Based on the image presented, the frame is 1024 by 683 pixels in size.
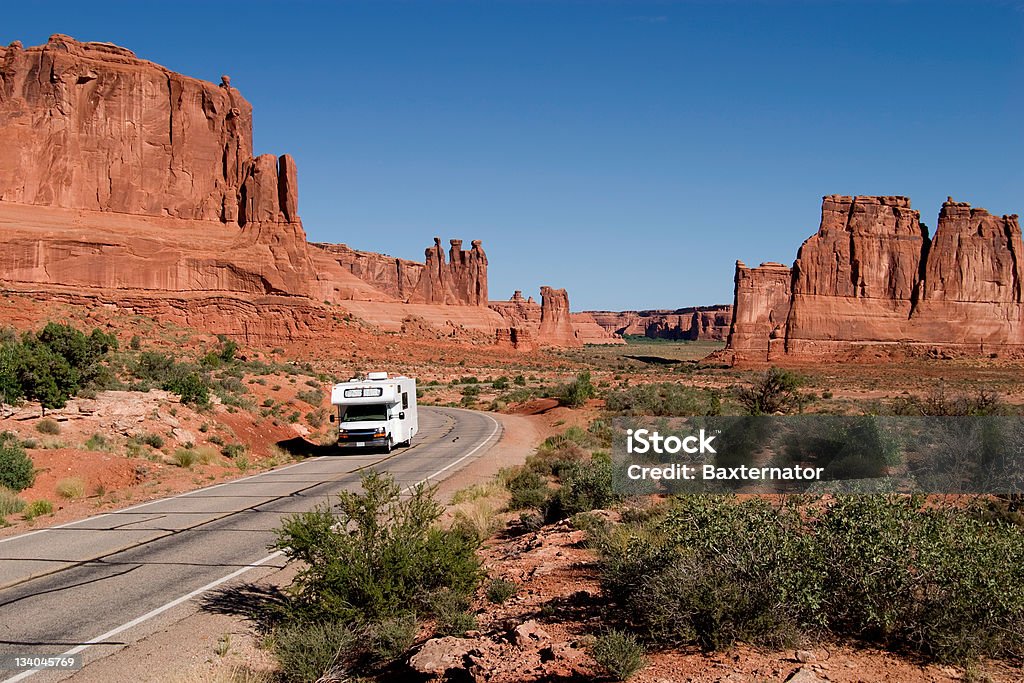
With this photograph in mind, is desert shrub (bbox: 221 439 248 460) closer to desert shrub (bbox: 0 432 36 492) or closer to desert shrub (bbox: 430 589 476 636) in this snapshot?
desert shrub (bbox: 0 432 36 492)

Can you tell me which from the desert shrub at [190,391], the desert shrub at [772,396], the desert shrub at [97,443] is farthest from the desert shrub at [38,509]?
the desert shrub at [772,396]

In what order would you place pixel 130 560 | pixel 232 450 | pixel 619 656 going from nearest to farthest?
1. pixel 619 656
2. pixel 130 560
3. pixel 232 450

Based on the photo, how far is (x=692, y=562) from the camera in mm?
5859

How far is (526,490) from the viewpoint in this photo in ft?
48.0

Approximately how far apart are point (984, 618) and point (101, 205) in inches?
3031

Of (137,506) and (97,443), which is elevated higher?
(97,443)

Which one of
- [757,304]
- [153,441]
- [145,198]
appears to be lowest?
[153,441]

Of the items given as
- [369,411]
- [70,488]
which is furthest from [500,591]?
[369,411]

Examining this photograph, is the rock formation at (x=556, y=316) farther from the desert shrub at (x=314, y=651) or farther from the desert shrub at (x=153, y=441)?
the desert shrub at (x=314, y=651)

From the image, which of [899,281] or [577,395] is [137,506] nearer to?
[577,395]

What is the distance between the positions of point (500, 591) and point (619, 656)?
2.81 meters

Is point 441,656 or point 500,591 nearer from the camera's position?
point 441,656

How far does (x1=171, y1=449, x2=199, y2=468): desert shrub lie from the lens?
19.1 m

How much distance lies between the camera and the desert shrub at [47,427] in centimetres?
1780
